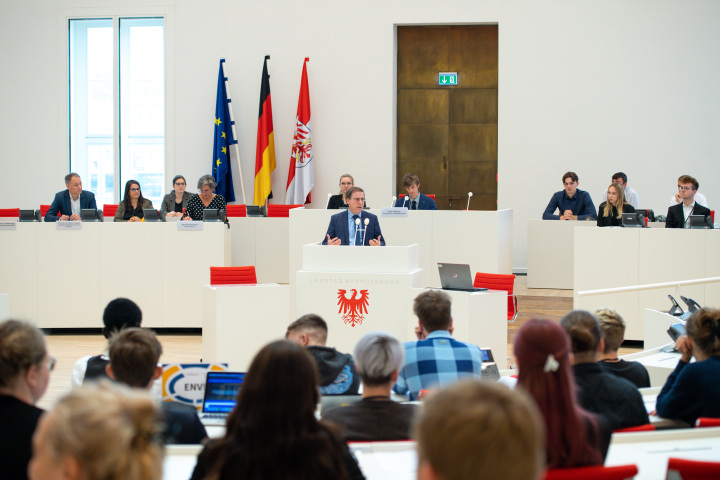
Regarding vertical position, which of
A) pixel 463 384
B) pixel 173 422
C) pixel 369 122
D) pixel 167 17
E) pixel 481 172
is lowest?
pixel 173 422

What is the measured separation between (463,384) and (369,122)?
10604 millimetres

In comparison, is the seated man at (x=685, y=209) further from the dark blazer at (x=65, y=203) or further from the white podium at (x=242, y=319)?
the dark blazer at (x=65, y=203)

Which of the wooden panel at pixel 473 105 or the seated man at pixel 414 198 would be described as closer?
the seated man at pixel 414 198

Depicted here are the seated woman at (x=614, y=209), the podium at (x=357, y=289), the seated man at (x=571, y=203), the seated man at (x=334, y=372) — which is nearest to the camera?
the seated man at (x=334, y=372)

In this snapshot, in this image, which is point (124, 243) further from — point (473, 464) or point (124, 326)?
point (473, 464)

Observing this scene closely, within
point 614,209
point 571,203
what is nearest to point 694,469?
point 614,209

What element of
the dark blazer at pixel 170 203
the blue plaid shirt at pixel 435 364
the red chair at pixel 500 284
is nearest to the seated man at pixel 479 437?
the blue plaid shirt at pixel 435 364

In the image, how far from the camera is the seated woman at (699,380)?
275cm

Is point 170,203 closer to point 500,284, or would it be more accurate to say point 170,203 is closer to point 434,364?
point 500,284

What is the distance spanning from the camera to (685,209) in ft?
26.1

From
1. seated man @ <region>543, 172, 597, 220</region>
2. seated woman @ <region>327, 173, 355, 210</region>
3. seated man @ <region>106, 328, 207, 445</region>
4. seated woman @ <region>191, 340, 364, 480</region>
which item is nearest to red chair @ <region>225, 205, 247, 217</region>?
seated woman @ <region>327, 173, 355, 210</region>

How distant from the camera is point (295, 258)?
8.19 m

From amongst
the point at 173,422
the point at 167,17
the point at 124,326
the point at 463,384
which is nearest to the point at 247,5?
the point at 167,17

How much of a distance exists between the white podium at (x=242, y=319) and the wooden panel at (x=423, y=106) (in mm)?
6081
